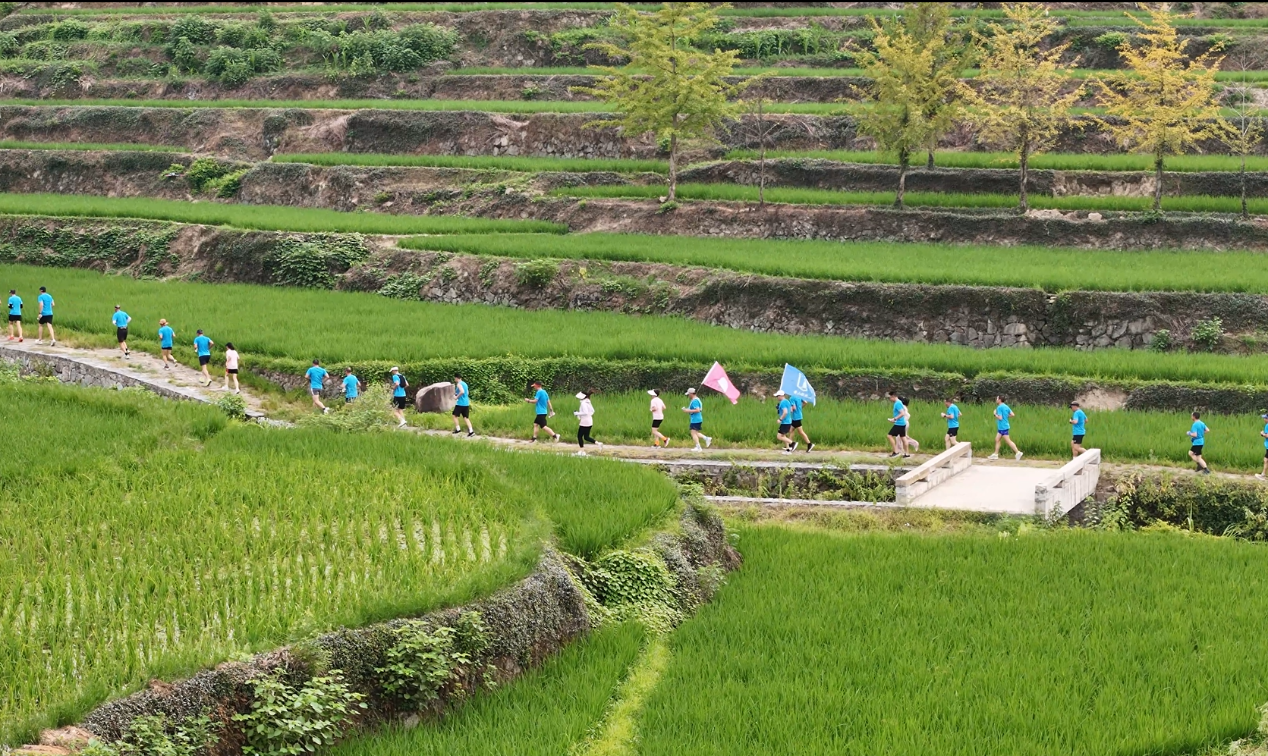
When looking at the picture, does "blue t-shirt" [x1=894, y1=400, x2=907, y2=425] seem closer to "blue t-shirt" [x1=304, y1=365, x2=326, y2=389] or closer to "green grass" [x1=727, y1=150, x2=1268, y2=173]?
"blue t-shirt" [x1=304, y1=365, x2=326, y2=389]

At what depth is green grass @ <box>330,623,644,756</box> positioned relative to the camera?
12.8 metres

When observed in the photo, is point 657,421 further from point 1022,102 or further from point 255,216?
point 255,216

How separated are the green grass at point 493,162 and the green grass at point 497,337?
10.4 metres

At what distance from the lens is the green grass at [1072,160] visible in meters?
41.8

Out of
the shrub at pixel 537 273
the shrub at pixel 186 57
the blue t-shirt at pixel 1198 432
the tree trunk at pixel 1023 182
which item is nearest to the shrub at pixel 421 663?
the blue t-shirt at pixel 1198 432

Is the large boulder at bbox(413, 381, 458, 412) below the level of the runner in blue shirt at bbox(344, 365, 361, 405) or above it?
below

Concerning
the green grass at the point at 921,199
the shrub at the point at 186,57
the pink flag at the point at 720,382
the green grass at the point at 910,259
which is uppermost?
the shrub at the point at 186,57

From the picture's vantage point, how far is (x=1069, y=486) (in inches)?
853

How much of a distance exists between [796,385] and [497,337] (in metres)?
8.93

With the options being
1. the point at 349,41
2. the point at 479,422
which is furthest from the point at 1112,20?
the point at 479,422

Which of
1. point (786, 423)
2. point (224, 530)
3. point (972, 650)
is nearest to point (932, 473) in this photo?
point (786, 423)

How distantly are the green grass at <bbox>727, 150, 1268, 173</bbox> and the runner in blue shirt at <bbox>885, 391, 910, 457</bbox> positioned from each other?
18715 mm

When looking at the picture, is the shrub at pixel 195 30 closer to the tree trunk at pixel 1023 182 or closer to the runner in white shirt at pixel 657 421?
the tree trunk at pixel 1023 182

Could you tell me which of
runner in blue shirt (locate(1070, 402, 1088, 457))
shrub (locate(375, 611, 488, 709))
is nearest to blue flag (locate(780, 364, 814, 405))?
runner in blue shirt (locate(1070, 402, 1088, 457))
